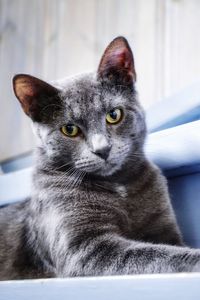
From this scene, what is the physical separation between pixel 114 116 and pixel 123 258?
37 cm

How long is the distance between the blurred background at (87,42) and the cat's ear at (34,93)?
1.92 feet

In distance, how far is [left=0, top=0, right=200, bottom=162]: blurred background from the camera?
1.63 m

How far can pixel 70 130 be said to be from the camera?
1111 millimetres

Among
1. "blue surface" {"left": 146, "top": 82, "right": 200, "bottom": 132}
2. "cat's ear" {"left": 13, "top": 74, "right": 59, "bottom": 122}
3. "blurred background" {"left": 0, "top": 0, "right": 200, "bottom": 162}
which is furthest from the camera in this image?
"blurred background" {"left": 0, "top": 0, "right": 200, "bottom": 162}

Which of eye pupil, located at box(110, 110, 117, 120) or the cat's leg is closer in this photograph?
the cat's leg

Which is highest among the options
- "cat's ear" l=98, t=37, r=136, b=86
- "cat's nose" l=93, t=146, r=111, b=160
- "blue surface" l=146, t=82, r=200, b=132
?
"cat's ear" l=98, t=37, r=136, b=86

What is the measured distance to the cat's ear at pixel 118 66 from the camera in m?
1.15

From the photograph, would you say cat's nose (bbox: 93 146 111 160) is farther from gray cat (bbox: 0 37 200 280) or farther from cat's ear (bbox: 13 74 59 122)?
cat's ear (bbox: 13 74 59 122)

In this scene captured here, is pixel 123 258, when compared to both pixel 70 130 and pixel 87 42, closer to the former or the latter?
pixel 70 130

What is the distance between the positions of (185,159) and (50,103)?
1.13 feet

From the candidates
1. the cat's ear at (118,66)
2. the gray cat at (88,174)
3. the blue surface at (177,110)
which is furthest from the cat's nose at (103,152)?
the blue surface at (177,110)

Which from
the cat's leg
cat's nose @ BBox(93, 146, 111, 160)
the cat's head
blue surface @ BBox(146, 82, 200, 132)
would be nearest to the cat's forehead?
the cat's head

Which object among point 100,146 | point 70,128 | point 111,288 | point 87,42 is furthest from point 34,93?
point 87,42

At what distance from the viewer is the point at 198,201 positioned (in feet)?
3.77
